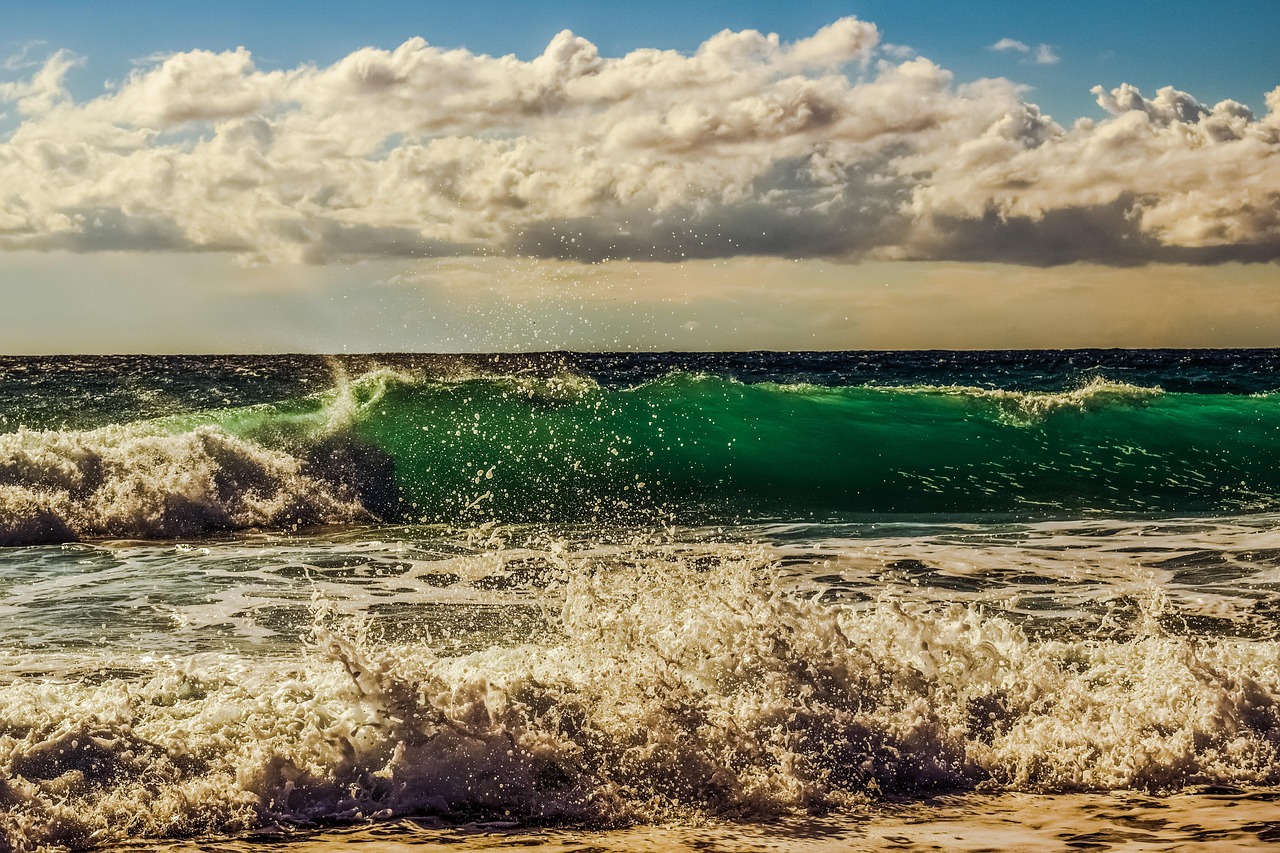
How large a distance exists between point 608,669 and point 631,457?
13155 mm

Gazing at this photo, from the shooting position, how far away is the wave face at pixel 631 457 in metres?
13.6

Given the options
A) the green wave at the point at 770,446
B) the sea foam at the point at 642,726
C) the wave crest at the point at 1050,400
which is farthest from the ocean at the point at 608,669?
the wave crest at the point at 1050,400

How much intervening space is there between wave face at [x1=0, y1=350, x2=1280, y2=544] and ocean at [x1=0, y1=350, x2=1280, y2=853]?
126 millimetres

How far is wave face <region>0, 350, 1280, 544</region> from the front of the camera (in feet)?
44.7

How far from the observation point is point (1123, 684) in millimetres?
5414

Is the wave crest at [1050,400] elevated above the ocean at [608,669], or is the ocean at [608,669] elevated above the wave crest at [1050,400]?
the wave crest at [1050,400]

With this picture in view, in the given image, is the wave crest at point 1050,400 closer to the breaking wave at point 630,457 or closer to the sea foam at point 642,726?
the breaking wave at point 630,457

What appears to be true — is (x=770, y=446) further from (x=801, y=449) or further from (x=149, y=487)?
(x=149, y=487)

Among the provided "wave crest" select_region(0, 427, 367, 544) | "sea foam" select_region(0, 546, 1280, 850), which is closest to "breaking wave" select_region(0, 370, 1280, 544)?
"wave crest" select_region(0, 427, 367, 544)

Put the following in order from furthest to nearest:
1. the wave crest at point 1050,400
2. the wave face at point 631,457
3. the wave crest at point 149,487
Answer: the wave crest at point 1050,400
the wave face at point 631,457
the wave crest at point 149,487

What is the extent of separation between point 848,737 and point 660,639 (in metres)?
1.04

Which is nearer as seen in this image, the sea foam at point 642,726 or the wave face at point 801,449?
the sea foam at point 642,726

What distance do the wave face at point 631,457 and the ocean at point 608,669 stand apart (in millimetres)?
126

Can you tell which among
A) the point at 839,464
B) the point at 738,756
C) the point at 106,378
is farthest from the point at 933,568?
the point at 106,378
